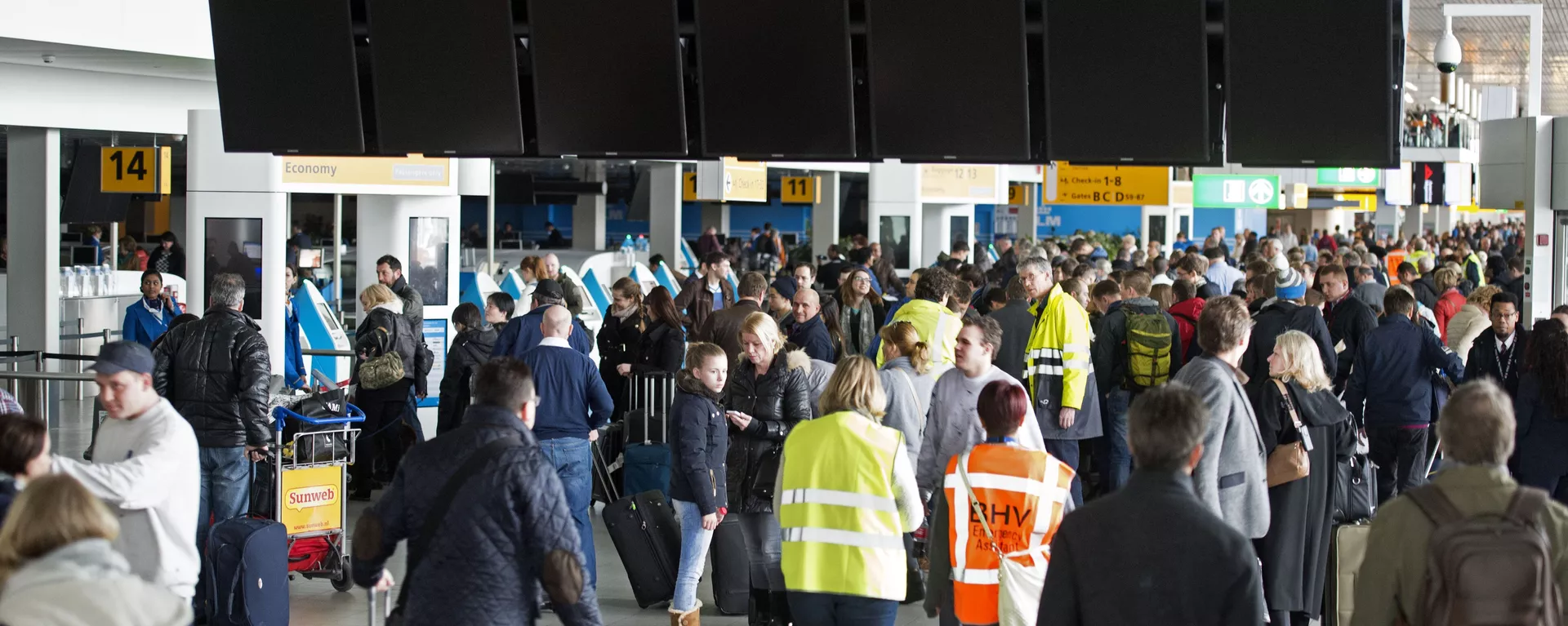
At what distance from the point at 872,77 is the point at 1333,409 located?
2.78 meters

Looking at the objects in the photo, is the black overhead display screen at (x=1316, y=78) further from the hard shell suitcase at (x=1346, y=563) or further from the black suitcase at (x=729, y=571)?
the black suitcase at (x=729, y=571)

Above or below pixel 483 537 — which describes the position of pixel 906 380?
above

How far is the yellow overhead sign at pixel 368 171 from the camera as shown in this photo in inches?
484

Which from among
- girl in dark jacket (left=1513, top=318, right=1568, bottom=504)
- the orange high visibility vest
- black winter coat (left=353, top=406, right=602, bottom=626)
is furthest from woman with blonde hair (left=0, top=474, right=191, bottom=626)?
girl in dark jacket (left=1513, top=318, right=1568, bottom=504)

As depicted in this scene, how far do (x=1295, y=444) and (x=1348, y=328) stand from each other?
389 centimetres

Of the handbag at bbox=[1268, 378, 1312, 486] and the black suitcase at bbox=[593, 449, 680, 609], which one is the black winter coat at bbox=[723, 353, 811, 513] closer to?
the black suitcase at bbox=[593, 449, 680, 609]

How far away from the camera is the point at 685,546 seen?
272 inches

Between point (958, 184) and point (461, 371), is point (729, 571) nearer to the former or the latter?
point (461, 371)

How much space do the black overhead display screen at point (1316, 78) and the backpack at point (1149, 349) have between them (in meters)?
1.74

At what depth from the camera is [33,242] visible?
16.0 meters

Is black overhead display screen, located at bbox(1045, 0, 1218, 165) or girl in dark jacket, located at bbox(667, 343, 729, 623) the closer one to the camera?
girl in dark jacket, located at bbox(667, 343, 729, 623)

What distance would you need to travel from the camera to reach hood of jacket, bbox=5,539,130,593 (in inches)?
140

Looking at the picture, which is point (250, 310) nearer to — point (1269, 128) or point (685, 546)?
point (685, 546)

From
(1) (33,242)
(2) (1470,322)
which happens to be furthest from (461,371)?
(1) (33,242)
